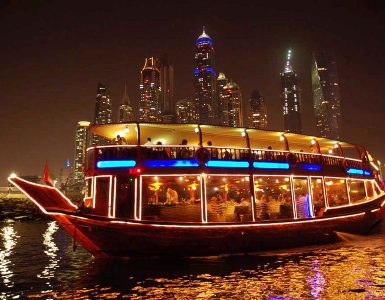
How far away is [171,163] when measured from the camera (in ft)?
36.6

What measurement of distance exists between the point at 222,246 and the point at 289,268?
2.34 metres

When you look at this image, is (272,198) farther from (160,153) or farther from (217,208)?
(160,153)

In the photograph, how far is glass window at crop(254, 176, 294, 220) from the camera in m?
12.9

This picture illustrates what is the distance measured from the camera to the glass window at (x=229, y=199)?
11.9 meters

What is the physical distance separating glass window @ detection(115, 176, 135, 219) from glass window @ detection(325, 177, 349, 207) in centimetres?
977

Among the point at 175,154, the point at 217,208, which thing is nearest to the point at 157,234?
the point at 217,208

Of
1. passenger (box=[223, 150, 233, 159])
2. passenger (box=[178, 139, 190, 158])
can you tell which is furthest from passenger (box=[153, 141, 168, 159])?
passenger (box=[223, 150, 233, 159])

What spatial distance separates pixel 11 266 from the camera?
1177cm

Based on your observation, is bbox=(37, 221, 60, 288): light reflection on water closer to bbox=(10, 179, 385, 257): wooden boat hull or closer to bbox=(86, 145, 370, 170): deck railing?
bbox=(10, 179, 385, 257): wooden boat hull

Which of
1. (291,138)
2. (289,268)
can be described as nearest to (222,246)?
(289,268)

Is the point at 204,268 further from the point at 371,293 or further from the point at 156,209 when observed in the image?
the point at 371,293

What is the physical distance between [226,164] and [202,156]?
1112 mm

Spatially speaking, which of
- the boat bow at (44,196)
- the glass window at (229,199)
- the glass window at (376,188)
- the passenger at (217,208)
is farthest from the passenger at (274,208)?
the glass window at (376,188)

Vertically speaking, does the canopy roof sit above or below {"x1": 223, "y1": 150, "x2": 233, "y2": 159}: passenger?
above
